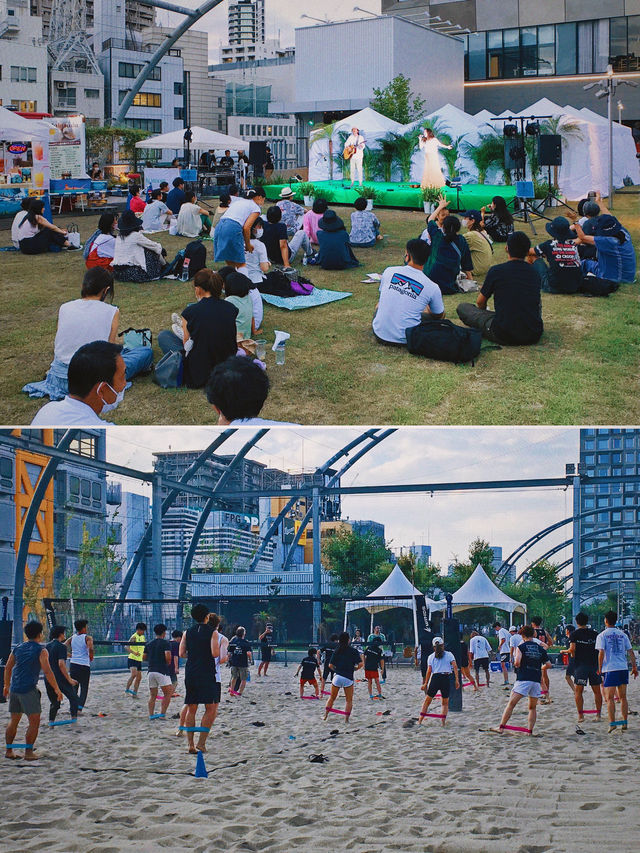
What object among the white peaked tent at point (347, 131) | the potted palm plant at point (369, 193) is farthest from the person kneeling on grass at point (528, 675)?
the white peaked tent at point (347, 131)

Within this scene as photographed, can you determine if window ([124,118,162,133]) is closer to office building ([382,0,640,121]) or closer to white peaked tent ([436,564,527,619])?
office building ([382,0,640,121])

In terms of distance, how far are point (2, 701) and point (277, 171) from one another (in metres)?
19.2

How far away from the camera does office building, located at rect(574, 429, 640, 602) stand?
498cm

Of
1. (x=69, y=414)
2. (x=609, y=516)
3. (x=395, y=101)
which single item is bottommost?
(x=609, y=516)

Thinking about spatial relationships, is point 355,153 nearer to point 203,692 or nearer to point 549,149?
point 549,149

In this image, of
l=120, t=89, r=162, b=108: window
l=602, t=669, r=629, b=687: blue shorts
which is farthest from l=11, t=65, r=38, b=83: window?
l=602, t=669, r=629, b=687: blue shorts

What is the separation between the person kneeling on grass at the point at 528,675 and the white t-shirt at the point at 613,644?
0.34m

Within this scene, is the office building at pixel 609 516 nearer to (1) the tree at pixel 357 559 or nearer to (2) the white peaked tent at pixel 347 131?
(1) the tree at pixel 357 559

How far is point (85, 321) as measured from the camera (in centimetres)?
586

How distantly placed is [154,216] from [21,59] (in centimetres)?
2126

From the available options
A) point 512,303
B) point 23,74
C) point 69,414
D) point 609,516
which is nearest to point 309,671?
point 609,516

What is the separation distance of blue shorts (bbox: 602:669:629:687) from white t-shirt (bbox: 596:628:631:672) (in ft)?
0.20

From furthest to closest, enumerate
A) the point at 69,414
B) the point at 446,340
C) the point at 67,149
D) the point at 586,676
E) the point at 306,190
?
the point at 67,149 → the point at 306,190 → the point at 446,340 → the point at 586,676 → the point at 69,414

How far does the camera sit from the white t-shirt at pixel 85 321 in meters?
5.82
